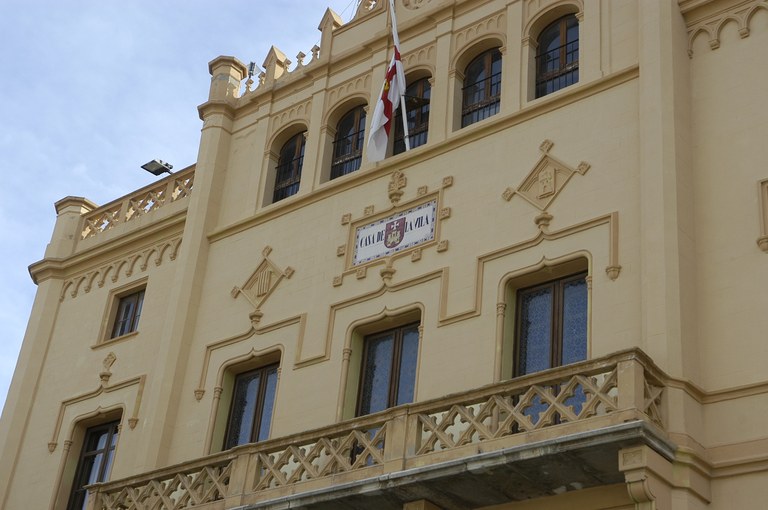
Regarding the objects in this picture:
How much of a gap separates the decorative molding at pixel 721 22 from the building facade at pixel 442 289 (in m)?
0.05

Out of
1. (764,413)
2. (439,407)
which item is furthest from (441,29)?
(764,413)

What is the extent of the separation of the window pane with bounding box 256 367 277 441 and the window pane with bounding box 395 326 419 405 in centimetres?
248

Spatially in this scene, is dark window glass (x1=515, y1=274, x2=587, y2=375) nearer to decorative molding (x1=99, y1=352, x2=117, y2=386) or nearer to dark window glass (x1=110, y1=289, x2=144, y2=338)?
decorative molding (x1=99, y1=352, x2=117, y2=386)

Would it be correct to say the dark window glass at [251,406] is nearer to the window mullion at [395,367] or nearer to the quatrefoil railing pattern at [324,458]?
the window mullion at [395,367]

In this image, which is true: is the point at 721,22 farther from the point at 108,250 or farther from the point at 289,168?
the point at 108,250

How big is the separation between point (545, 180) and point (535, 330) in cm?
238

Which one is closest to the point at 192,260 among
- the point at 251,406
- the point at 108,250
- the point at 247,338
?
the point at 247,338

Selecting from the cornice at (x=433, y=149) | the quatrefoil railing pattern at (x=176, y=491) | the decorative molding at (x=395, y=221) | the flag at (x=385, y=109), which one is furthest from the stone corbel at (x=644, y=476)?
the flag at (x=385, y=109)

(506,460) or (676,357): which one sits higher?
(676,357)

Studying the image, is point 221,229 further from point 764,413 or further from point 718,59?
point 764,413

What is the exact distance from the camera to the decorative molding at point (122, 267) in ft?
84.3

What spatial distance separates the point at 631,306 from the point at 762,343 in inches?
73.4

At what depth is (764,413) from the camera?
16078 millimetres

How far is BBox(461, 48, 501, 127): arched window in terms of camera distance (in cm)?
2198
